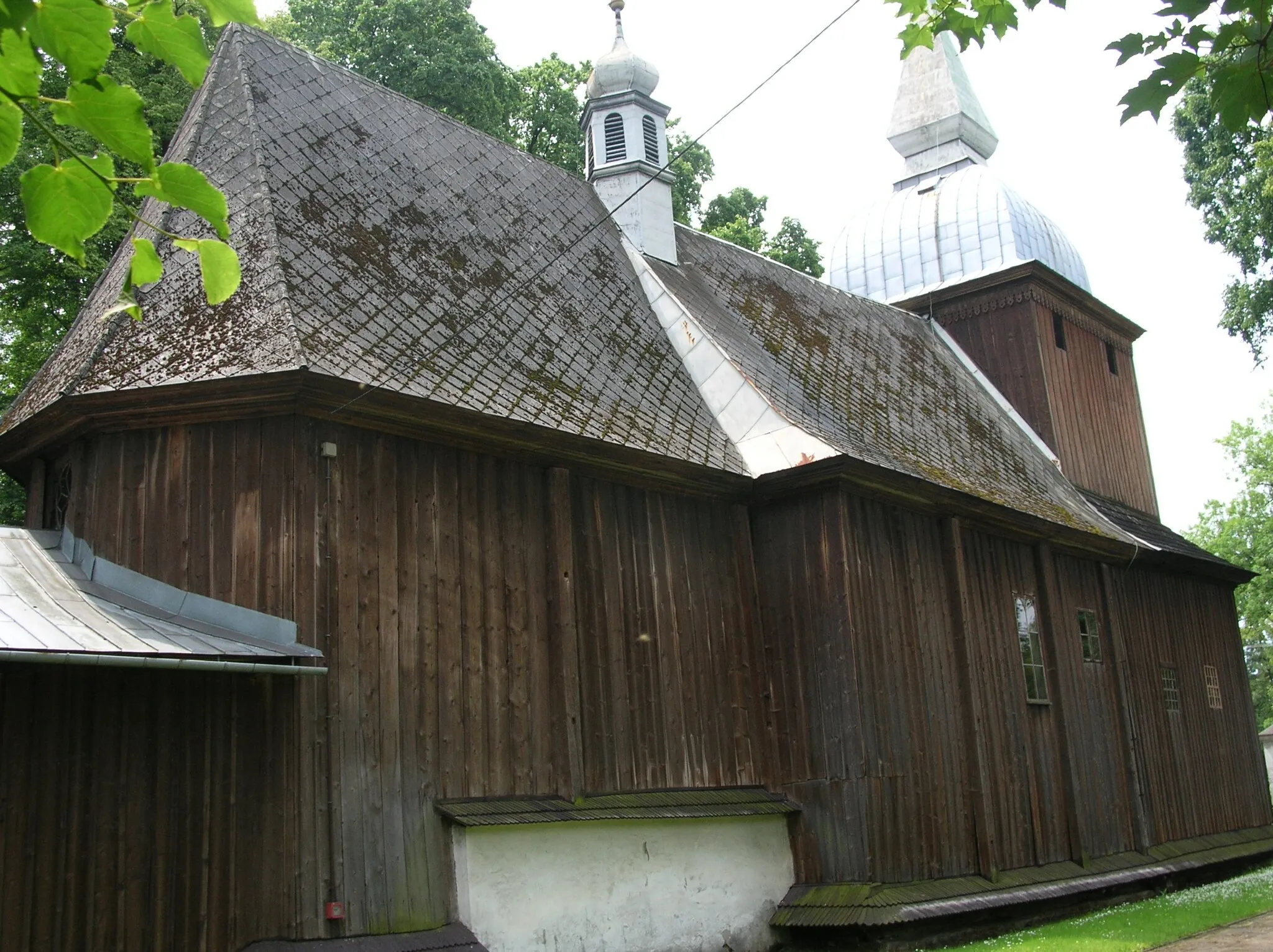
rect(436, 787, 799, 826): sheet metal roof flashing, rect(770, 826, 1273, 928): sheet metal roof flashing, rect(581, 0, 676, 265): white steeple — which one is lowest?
rect(770, 826, 1273, 928): sheet metal roof flashing

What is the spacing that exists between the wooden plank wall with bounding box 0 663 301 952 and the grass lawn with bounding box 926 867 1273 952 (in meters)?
6.39

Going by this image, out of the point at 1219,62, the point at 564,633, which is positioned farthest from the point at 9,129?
the point at 564,633

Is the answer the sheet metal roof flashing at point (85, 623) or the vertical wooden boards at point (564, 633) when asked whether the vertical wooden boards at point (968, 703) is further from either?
the sheet metal roof flashing at point (85, 623)

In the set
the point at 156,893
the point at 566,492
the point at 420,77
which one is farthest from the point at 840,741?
the point at 420,77

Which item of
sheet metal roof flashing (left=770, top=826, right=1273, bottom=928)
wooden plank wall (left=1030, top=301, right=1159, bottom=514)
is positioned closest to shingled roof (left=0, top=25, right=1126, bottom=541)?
wooden plank wall (left=1030, top=301, right=1159, bottom=514)

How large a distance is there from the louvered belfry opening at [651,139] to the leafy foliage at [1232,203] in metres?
9.96

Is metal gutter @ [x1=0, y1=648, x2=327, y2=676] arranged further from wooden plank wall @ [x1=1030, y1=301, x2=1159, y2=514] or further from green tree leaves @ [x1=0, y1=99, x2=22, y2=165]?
wooden plank wall @ [x1=1030, y1=301, x2=1159, y2=514]

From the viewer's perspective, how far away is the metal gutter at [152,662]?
7.69m

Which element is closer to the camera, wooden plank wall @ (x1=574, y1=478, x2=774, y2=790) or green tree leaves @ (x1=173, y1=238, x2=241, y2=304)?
green tree leaves @ (x1=173, y1=238, x2=241, y2=304)

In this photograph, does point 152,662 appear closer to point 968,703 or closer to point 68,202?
point 68,202

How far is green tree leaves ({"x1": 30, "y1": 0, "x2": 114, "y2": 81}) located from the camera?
3.02 m

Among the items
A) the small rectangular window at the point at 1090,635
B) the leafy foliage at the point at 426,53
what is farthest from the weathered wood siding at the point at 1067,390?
the leafy foliage at the point at 426,53

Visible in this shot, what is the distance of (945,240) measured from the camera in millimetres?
22312

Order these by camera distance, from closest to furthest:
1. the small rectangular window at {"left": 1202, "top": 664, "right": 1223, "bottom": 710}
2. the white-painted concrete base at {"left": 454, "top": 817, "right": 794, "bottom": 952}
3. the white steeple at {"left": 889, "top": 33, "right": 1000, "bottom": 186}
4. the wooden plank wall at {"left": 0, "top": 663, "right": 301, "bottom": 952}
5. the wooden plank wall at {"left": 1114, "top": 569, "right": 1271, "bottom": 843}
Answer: the wooden plank wall at {"left": 0, "top": 663, "right": 301, "bottom": 952}, the white-painted concrete base at {"left": 454, "top": 817, "right": 794, "bottom": 952}, the wooden plank wall at {"left": 1114, "top": 569, "right": 1271, "bottom": 843}, the small rectangular window at {"left": 1202, "top": 664, "right": 1223, "bottom": 710}, the white steeple at {"left": 889, "top": 33, "right": 1000, "bottom": 186}
